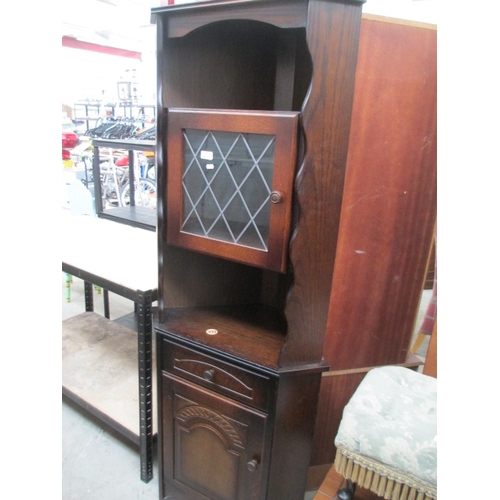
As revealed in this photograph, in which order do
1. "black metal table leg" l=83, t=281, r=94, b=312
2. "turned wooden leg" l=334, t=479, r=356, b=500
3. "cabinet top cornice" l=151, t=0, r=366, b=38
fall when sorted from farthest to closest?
"black metal table leg" l=83, t=281, r=94, b=312
"turned wooden leg" l=334, t=479, r=356, b=500
"cabinet top cornice" l=151, t=0, r=366, b=38

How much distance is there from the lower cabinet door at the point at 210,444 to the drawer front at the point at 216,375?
0.03m

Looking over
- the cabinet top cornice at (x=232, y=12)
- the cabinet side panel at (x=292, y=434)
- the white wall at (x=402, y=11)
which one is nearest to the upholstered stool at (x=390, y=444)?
the cabinet side panel at (x=292, y=434)

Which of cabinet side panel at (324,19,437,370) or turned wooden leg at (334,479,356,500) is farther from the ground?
cabinet side panel at (324,19,437,370)

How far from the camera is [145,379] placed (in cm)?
138

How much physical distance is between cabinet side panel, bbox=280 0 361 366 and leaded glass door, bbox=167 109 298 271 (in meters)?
0.04

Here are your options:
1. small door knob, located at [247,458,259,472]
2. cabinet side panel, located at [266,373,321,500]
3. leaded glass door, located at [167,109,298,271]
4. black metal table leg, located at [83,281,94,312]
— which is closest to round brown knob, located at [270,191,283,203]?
leaded glass door, located at [167,109,298,271]

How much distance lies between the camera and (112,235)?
200 centimetres

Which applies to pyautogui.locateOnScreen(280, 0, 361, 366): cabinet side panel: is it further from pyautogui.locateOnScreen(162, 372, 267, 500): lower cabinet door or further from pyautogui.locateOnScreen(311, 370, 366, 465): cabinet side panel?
pyautogui.locateOnScreen(311, 370, 366, 465): cabinet side panel

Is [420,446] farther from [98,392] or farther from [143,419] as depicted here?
[98,392]

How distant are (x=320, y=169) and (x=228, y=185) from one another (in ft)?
0.84

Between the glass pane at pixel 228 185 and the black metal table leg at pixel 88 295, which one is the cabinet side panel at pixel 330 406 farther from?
the black metal table leg at pixel 88 295

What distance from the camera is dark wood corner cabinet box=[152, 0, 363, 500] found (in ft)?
2.83
